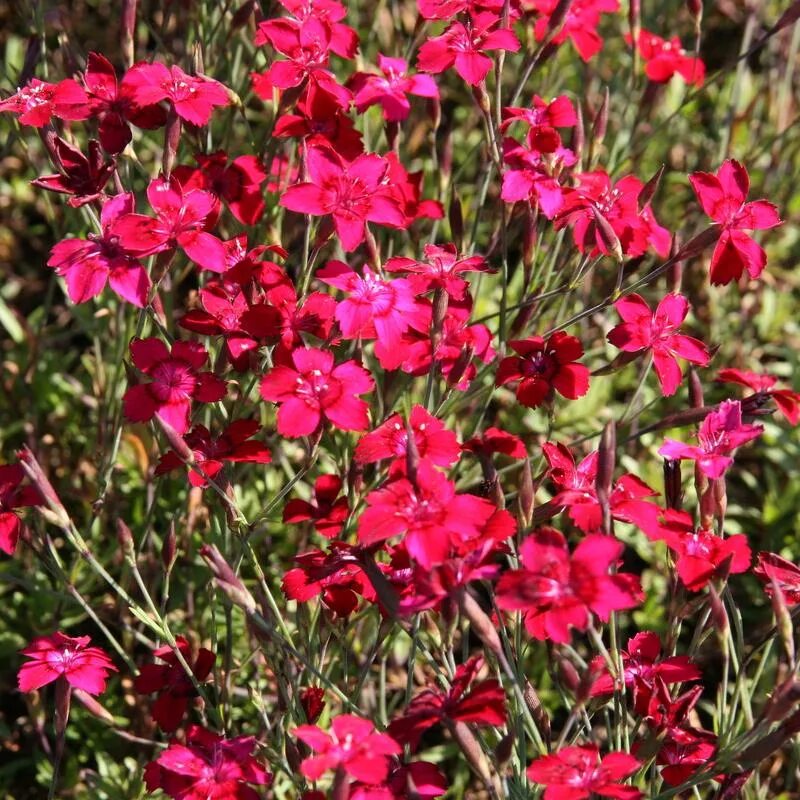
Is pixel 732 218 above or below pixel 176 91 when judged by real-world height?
below

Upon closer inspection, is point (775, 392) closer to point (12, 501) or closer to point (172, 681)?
point (172, 681)

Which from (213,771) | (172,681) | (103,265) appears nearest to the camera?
(213,771)

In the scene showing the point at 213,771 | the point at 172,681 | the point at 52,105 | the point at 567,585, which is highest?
the point at 52,105

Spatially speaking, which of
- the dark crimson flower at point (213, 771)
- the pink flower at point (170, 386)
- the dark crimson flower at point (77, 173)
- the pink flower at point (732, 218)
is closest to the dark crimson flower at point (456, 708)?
the dark crimson flower at point (213, 771)

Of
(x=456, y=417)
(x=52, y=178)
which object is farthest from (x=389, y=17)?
(x=52, y=178)

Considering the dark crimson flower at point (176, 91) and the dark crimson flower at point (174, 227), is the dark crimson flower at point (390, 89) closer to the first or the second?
the dark crimson flower at point (176, 91)

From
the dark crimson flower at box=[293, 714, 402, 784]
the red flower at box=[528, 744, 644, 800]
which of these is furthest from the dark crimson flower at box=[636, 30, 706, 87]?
the dark crimson flower at box=[293, 714, 402, 784]

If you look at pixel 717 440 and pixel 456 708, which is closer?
pixel 456 708

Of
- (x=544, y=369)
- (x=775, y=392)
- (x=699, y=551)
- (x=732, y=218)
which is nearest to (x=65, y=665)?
(x=544, y=369)
